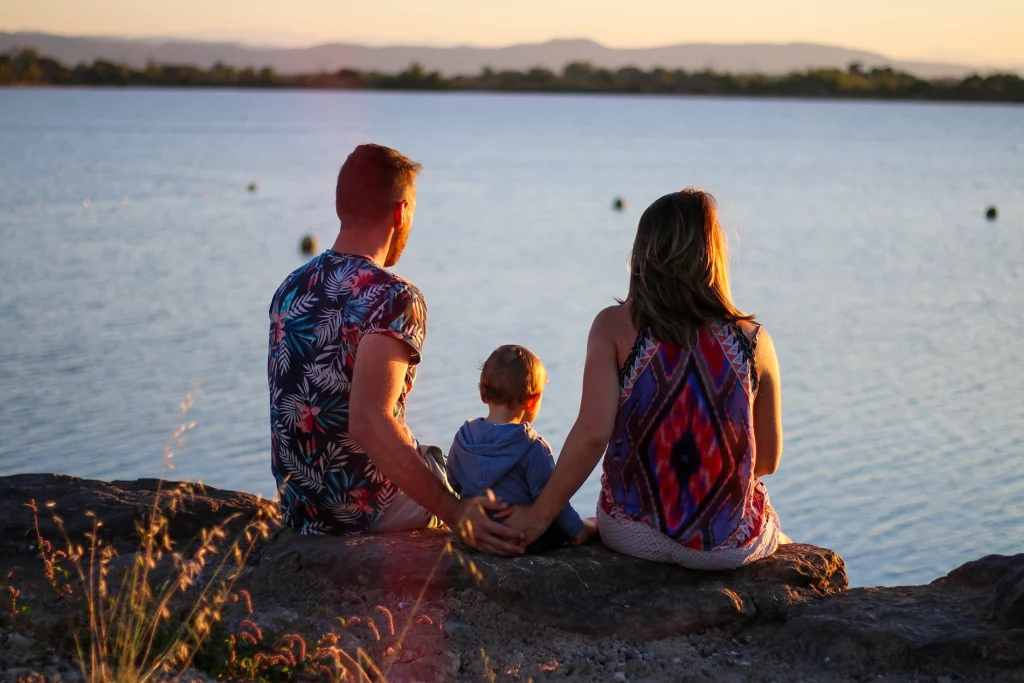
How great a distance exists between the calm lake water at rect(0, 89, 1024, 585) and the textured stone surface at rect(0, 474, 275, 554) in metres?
2.03

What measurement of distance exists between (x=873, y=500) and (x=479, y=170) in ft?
110

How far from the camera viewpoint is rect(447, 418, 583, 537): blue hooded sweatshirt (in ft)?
12.4

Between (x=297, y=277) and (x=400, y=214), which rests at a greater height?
(x=400, y=214)

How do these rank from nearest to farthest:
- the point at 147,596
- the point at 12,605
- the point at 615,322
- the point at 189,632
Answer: the point at 189,632 → the point at 147,596 → the point at 12,605 → the point at 615,322

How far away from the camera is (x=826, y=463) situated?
348 inches

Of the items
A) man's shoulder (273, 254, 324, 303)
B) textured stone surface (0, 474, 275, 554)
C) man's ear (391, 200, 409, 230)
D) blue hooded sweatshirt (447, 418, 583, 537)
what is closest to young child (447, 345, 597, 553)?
blue hooded sweatshirt (447, 418, 583, 537)

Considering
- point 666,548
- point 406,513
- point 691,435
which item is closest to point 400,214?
point 406,513

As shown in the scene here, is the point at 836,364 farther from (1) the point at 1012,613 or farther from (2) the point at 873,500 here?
(1) the point at 1012,613

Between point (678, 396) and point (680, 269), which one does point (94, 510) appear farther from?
point (680, 269)

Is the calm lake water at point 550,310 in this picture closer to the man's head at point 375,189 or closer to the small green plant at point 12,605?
the man's head at point 375,189

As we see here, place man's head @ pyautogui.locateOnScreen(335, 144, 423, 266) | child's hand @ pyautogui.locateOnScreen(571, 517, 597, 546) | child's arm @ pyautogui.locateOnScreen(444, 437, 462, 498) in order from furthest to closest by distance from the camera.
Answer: child's hand @ pyautogui.locateOnScreen(571, 517, 597, 546) → child's arm @ pyautogui.locateOnScreen(444, 437, 462, 498) → man's head @ pyautogui.locateOnScreen(335, 144, 423, 266)

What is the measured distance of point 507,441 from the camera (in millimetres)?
3781

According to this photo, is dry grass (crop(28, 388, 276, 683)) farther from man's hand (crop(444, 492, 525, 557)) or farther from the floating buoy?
the floating buoy

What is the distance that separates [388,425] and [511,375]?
17.4 inches
